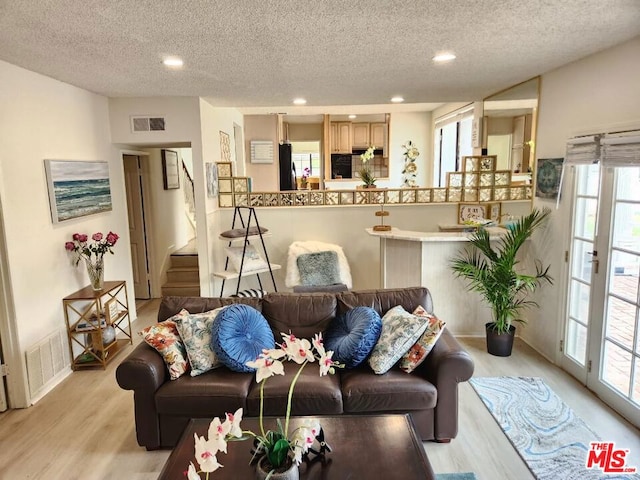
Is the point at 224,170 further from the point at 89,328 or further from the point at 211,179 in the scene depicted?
the point at 89,328

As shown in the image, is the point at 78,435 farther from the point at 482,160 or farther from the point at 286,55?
the point at 482,160

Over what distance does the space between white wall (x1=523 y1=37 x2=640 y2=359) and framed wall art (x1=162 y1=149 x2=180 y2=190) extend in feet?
16.3

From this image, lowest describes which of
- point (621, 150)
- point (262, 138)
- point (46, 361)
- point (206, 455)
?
point (46, 361)

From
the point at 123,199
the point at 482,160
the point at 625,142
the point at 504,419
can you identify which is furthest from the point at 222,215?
the point at 625,142

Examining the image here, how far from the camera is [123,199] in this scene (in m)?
4.87

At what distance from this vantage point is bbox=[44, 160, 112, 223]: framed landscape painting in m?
3.54

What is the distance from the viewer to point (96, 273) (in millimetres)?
3887

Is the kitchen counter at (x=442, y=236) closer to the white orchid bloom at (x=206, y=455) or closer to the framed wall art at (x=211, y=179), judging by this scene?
the framed wall art at (x=211, y=179)

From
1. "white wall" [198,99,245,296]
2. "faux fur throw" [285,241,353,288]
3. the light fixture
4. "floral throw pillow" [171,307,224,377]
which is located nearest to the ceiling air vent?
"white wall" [198,99,245,296]

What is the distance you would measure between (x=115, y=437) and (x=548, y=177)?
4136 millimetres

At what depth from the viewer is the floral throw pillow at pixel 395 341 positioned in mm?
2713

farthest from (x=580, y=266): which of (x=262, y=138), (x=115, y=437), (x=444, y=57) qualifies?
(x=262, y=138)

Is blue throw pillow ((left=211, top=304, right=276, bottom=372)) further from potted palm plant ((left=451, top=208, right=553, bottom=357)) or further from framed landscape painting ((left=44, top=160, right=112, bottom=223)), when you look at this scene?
potted palm plant ((left=451, top=208, right=553, bottom=357))

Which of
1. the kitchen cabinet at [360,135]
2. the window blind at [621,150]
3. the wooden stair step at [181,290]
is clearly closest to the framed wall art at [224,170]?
the wooden stair step at [181,290]
